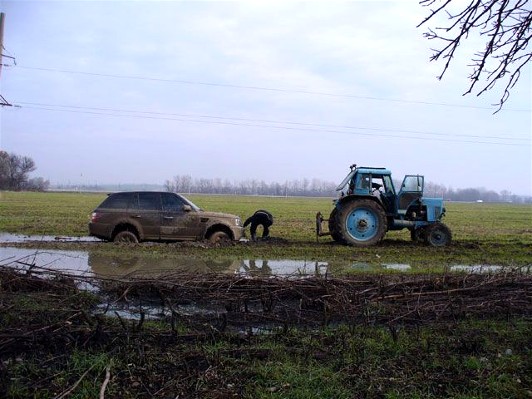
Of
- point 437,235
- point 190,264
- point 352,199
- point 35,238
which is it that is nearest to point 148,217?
point 190,264

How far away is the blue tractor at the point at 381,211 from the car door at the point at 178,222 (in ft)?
12.8

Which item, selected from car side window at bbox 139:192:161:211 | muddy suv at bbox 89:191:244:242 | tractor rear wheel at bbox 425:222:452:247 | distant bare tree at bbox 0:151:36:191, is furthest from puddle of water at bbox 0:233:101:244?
distant bare tree at bbox 0:151:36:191

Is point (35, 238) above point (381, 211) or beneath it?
beneath

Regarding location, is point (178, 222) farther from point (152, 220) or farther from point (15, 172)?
point (15, 172)

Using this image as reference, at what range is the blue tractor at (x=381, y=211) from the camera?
15.3 meters

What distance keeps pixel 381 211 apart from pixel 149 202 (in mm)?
6989

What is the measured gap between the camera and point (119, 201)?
14414mm

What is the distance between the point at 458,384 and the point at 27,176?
12586cm

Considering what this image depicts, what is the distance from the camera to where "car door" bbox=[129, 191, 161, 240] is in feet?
47.0

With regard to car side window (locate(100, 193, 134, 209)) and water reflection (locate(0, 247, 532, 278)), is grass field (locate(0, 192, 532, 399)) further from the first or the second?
car side window (locate(100, 193, 134, 209))

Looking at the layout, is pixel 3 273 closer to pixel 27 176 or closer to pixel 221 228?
pixel 221 228

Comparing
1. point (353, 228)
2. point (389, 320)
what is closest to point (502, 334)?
point (389, 320)

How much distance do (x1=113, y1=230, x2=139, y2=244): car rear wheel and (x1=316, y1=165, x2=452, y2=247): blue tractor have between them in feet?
18.4

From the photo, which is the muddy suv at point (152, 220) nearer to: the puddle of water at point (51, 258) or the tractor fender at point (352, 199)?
the puddle of water at point (51, 258)
